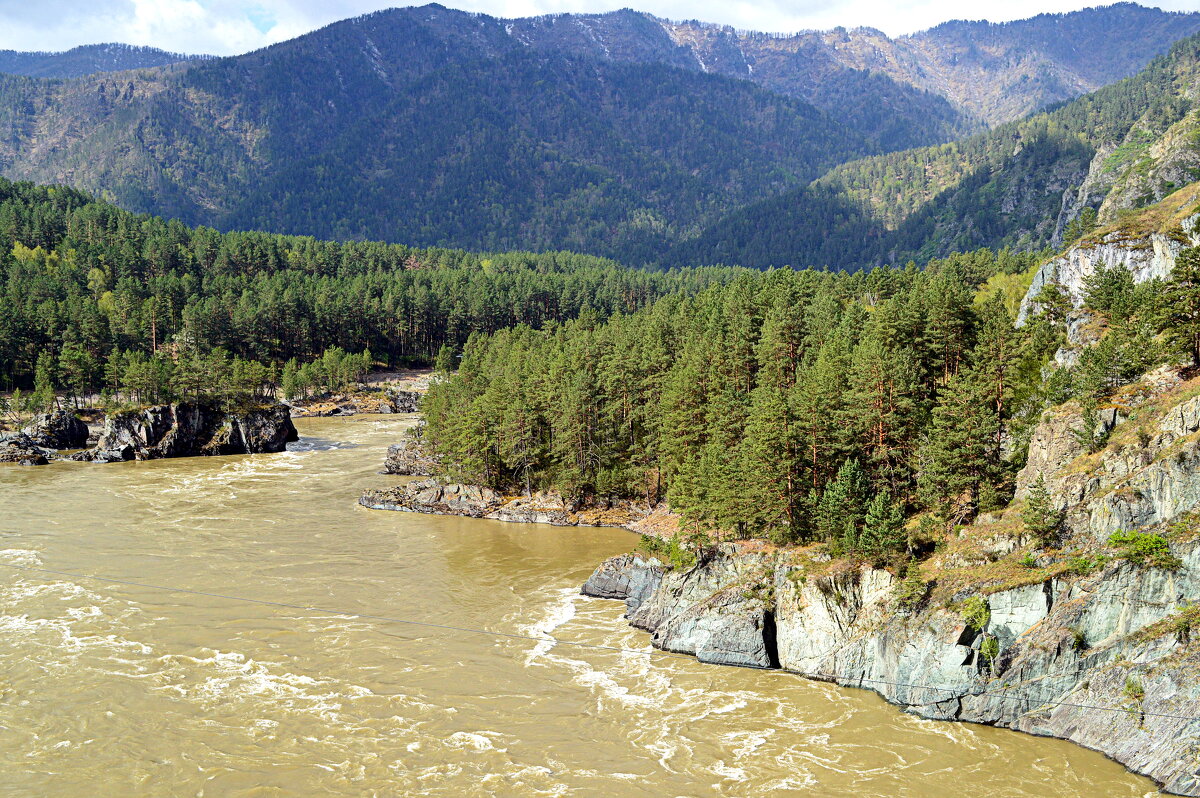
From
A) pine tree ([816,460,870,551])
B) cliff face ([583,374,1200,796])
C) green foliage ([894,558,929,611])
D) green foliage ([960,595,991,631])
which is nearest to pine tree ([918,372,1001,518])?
cliff face ([583,374,1200,796])

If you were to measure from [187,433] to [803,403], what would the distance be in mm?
88772

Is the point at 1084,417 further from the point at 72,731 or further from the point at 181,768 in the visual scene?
the point at 72,731

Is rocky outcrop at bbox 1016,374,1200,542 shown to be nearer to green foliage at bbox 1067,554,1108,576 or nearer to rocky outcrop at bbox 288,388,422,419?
green foliage at bbox 1067,554,1108,576

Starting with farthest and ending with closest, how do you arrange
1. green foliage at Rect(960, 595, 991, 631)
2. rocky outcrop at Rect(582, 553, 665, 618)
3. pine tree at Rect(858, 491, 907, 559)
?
1. rocky outcrop at Rect(582, 553, 665, 618)
2. pine tree at Rect(858, 491, 907, 559)
3. green foliage at Rect(960, 595, 991, 631)

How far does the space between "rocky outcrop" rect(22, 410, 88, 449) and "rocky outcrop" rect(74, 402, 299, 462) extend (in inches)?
197

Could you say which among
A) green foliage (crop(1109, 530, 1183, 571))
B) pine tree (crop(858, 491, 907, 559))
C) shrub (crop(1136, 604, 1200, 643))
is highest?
green foliage (crop(1109, 530, 1183, 571))

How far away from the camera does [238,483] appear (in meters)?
91.0

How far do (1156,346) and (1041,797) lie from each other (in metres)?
27.0

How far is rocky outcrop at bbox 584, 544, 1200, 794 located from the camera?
3222 centimetres

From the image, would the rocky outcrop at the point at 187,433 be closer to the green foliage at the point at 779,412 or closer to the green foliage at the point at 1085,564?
the green foliage at the point at 779,412

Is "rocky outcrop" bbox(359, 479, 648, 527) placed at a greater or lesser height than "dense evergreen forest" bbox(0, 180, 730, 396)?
lesser

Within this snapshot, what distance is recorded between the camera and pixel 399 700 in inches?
1572

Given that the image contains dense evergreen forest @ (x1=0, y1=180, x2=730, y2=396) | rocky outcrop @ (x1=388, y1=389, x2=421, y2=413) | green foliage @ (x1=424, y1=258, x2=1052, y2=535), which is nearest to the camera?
green foliage @ (x1=424, y1=258, x2=1052, y2=535)

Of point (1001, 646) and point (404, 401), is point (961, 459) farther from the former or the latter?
point (404, 401)
